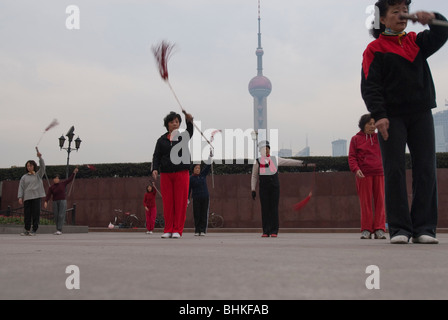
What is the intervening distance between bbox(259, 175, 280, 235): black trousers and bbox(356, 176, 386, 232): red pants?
2.23 metres

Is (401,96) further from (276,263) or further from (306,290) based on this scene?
(306,290)

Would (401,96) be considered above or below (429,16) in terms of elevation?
below

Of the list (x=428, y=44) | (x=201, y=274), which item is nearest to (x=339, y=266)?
(x=201, y=274)

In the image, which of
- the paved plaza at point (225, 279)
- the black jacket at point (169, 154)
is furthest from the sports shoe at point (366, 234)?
the paved plaza at point (225, 279)

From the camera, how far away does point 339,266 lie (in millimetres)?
2660

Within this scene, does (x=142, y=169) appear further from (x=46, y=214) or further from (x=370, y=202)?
(x=370, y=202)

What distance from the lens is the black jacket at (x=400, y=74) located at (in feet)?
15.4

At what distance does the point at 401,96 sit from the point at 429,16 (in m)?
0.70

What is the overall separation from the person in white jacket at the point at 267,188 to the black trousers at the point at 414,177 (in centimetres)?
493

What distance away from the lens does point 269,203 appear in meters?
9.84

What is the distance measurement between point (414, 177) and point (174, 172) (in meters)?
4.09

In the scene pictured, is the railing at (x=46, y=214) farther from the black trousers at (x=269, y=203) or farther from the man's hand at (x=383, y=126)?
the man's hand at (x=383, y=126)
